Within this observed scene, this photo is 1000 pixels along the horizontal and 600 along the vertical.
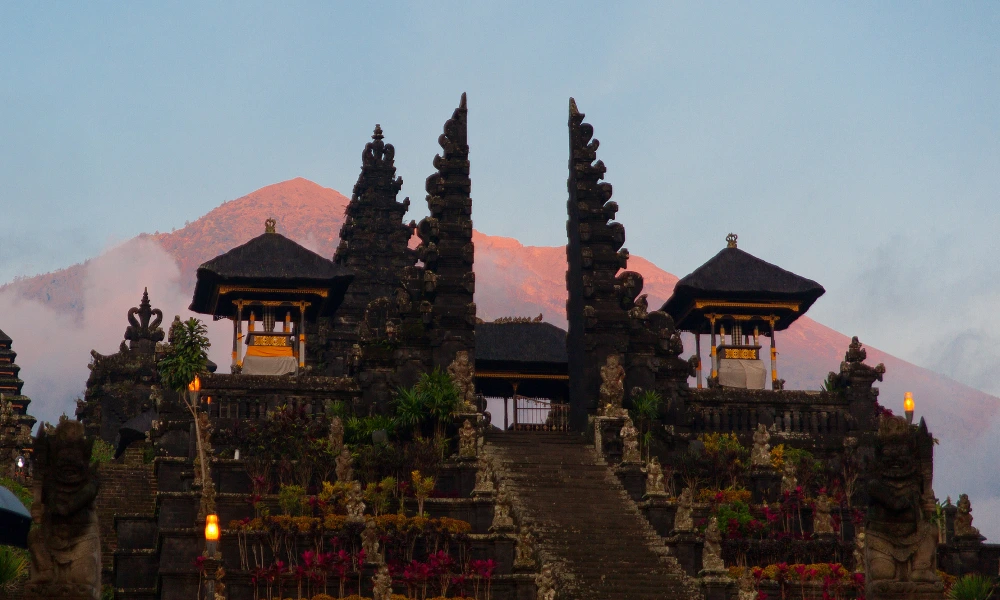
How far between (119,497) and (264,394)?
3.94 meters

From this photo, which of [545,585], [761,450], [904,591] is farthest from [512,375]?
[904,591]

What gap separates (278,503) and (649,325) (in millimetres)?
12567

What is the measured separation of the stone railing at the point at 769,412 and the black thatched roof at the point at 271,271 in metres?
9.73

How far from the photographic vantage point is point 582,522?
3014cm

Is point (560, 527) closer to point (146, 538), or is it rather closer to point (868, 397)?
point (146, 538)

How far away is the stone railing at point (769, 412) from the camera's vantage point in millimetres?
37656

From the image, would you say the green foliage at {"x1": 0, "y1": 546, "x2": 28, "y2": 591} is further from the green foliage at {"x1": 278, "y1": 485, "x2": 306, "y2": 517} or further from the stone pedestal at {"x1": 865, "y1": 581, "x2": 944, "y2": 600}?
the stone pedestal at {"x1": 865, "y1": 581, "x2": 944, "y2": 600}

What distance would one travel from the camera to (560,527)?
97.5 ft

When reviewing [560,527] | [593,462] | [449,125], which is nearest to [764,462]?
[593,462]

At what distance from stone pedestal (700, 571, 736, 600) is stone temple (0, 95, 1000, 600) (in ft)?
0.14

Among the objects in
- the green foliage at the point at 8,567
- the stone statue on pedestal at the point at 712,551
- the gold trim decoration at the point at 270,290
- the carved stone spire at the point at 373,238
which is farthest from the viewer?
the carved stone spire at the point at 373,238

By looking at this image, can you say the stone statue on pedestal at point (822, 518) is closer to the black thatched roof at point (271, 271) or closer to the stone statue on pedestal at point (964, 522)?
the stone statue on pedestal at point (964, 522)

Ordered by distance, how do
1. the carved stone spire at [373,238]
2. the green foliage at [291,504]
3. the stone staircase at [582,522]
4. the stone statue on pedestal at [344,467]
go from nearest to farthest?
the stone staircase at [582,522], the green foliage at [291,504], the stone statue on pedestal at [344,467], the carved stone spire at [373,238]

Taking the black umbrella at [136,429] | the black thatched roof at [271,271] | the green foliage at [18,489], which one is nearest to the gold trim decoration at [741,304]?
the black thatched roof at [271,271]
